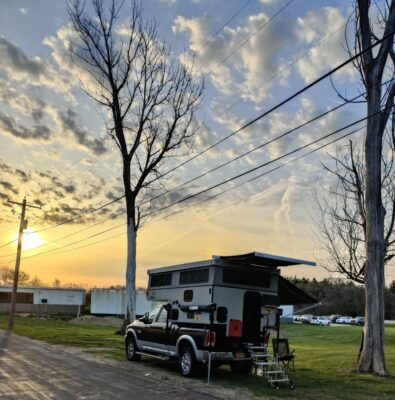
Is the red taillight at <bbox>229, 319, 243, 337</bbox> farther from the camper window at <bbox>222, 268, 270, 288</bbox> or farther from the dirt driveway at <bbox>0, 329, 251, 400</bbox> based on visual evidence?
the dirt driveway at <bbox>0, 329, 251, 400</bbox>

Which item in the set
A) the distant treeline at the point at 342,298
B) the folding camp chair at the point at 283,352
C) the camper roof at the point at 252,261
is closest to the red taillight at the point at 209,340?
the camper roof at the point at 252,261

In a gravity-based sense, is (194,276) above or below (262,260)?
below

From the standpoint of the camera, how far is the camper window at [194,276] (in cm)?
1323

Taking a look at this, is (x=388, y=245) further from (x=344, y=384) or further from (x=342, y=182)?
(x=344, y=384)

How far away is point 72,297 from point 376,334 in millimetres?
56731

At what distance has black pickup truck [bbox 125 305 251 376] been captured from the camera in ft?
41.8

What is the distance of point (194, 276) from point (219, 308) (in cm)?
123

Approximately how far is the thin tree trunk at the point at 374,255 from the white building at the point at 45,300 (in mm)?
53944

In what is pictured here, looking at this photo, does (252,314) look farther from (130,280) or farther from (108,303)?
(108,303)

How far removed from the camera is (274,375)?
42.1ft

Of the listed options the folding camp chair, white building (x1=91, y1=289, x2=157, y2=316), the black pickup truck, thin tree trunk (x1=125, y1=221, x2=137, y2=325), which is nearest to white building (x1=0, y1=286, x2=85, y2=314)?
white building (x1=91, y1=289, x2=157, y2=316)

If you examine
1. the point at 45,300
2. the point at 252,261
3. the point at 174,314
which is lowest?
the point at 45,300

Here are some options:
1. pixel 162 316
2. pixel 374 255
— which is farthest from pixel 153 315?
pixel 374 255

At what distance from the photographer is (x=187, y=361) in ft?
43.3
